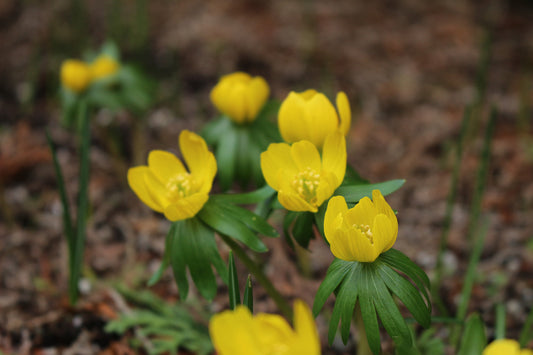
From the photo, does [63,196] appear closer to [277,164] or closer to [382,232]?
[277,164]

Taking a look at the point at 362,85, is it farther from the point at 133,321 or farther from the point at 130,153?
the point at 133,321

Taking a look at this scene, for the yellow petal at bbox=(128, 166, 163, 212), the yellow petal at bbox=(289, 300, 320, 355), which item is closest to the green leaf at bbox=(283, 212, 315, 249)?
the yellow petal at bbox=(128, 166, 163, 212)

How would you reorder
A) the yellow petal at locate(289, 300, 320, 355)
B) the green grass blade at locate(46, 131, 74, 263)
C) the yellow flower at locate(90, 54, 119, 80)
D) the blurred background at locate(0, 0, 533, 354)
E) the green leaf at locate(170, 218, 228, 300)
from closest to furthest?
the yellow petal at locate(289, 300, 320, 355) → the green leaf at locate(170, 218, 228, 300) → the green grass blade at locate(46, 131, 74, 263) → the blurred background at locate(0, 0, 533, 354) → the yellow flower at locate(90, 54, 119, 80)

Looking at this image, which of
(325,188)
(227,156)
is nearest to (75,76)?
(227,156)

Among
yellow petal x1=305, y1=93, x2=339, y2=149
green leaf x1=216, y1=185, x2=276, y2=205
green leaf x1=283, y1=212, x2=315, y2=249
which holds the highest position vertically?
yellow petal x1=305, y1=93, x2=339, y2=149

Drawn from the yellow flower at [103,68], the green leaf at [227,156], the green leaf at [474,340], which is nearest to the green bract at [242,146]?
the green leaf at [227,156]

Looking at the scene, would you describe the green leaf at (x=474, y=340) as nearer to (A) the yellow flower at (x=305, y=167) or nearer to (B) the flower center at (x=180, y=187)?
(A) the yellow flower at (x=305, y=167)

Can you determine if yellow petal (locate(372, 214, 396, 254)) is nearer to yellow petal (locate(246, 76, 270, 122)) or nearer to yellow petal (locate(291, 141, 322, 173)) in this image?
yellow petal (locate(291, 141, 322, 173))
